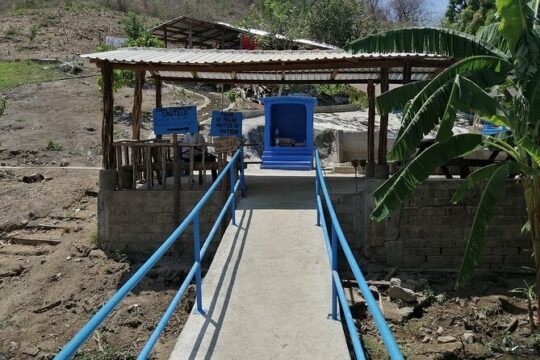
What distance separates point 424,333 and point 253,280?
2.90m

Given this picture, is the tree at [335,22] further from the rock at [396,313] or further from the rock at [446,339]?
the rock at [446,339]

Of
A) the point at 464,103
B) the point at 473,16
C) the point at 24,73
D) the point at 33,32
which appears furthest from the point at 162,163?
the point at 33,32

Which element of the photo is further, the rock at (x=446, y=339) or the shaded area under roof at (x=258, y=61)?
the shaded area under roof at (x=258, y=61)

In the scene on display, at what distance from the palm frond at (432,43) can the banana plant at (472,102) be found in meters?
0.01

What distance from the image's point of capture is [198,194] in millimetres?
9641

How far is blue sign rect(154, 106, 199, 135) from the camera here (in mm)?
10156

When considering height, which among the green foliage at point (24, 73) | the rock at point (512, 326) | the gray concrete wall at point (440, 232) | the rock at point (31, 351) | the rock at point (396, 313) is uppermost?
the green foliage at point (24, 73)

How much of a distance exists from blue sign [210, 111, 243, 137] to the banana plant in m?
4.44

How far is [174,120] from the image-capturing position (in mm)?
10188

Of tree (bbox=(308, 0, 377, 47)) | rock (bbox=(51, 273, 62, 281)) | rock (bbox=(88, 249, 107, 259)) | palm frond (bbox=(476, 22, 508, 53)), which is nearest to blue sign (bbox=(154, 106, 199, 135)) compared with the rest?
rock (bbox=(88, 249, 107, 259))

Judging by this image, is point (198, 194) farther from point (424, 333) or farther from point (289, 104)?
point (289, 104)

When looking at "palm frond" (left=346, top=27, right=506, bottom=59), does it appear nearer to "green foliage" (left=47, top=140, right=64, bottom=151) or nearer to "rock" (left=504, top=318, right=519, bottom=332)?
"rock" (left=504, top=318, right=519, bottom=332)

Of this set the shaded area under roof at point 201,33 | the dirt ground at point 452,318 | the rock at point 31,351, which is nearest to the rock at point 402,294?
the dirt ground at point 452,318

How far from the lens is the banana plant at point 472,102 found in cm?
588
